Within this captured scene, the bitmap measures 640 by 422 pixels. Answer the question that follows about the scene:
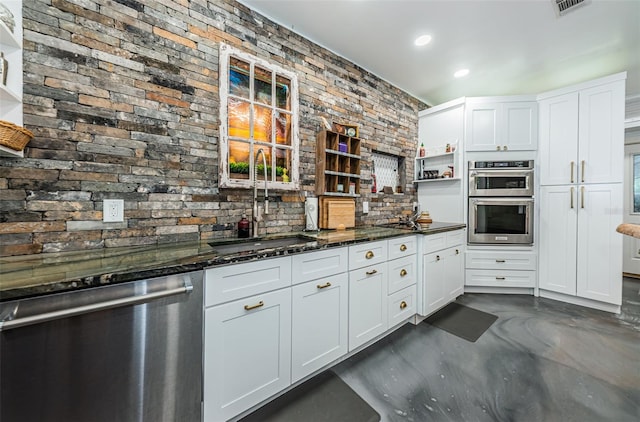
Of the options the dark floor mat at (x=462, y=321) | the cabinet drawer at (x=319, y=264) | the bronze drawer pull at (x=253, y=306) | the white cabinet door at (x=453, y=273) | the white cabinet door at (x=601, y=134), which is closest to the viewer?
the bronze drawer pull at (x=253, y=306)

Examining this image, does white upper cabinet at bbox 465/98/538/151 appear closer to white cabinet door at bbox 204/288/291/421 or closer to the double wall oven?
the double wall oven

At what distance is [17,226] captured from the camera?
1173 millimetres

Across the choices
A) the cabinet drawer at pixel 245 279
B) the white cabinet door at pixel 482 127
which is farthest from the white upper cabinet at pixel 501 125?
the cabinet drawer at pixel 245 279

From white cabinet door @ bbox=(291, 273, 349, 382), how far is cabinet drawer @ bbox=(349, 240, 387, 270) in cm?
13

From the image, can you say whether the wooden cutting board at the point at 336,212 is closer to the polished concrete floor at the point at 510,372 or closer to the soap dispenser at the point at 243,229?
the soap dispenser at the point at 243,229

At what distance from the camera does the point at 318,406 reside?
55.6 inches

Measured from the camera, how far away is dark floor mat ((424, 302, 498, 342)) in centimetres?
221

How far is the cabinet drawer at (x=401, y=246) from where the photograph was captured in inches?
82.1

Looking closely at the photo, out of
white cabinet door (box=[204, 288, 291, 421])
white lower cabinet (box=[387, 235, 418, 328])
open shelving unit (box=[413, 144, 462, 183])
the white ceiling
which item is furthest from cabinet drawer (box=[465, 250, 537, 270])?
white cabinet door (box=[204, 288, 291, 421])

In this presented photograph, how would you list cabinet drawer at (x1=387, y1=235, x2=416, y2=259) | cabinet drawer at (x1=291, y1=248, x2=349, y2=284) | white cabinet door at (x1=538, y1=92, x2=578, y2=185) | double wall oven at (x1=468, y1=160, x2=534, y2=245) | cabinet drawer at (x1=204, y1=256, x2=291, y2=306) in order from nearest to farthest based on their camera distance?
cabinet drawer at (x1=204, y1=256, x2=291, y2=306), cabinet drawer at (x1=291, y1=248, x2=349, y2=284), cabinet drawer at (x1=387, y1=235, x2=416, y2=259), white cabinet door at (x1=538, y1=92, x2=578, y2=185), double wall oven at (x1=468, y1=160, x2=534, y2=245)

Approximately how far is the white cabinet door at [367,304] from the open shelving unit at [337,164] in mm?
836

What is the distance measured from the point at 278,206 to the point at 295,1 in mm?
1644

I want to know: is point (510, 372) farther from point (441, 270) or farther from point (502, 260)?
point (502, 260)

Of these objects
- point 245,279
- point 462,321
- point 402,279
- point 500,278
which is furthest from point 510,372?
point 245,279
